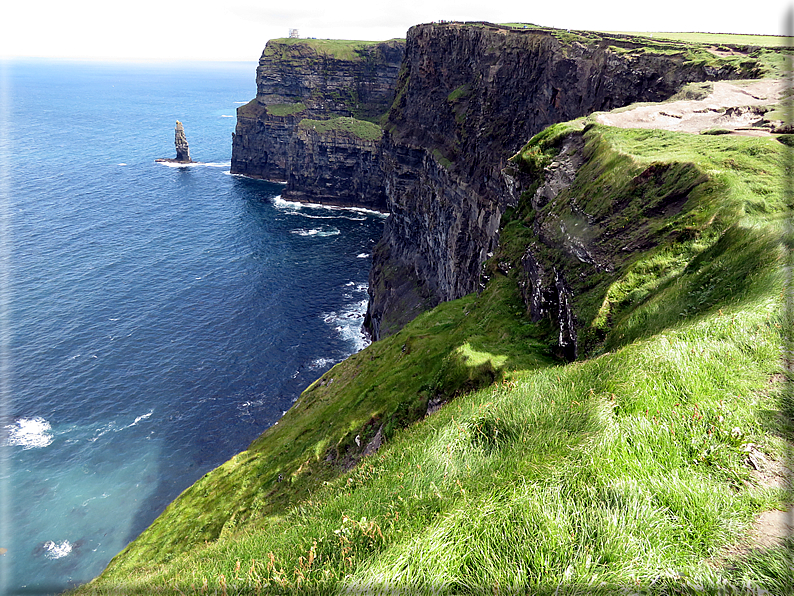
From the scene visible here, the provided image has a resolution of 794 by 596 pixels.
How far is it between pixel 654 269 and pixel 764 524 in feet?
41.7

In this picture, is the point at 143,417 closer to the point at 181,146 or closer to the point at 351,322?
the point at 351,322

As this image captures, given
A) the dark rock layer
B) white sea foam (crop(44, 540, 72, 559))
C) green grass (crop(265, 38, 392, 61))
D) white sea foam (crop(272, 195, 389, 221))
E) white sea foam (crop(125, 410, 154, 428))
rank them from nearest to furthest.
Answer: white sea foam (crop(44, 540, 72, 559))
white sea foam (crop(125, 410, 154, 428))
white sea foam (crop(272, 195, 389, 221))
the dark rock layer
green grass (crop(265, 38, 392, 61))

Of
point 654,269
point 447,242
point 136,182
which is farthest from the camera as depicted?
point 136,182

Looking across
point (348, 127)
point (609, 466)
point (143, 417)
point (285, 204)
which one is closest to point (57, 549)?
point (143, 417)

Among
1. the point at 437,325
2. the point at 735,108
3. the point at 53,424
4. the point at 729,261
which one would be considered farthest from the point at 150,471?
the point at 735,108

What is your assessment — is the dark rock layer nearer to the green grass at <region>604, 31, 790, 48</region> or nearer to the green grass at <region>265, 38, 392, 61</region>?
the green grass at <region>265, 38, 392, 61</region>

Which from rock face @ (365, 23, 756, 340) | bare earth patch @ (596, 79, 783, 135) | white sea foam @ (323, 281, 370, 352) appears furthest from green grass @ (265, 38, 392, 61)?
bare earth patch @ (596, 79, 783, 135)

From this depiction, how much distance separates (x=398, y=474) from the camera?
1027 centimetres

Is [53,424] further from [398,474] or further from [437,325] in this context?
[398,474]

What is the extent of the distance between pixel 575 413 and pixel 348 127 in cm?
15941

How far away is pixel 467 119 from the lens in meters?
77.6

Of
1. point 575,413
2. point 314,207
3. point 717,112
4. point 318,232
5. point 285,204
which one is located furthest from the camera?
point 285,204

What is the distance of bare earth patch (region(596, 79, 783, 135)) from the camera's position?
2762 cm

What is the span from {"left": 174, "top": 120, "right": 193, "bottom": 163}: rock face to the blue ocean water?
45691 millimetres
